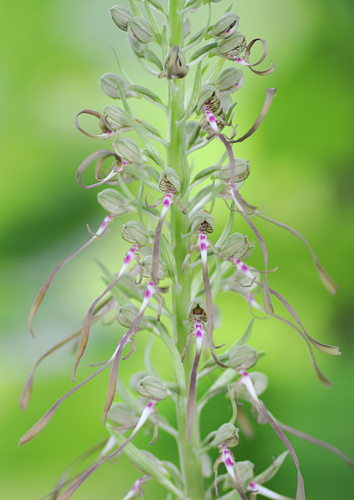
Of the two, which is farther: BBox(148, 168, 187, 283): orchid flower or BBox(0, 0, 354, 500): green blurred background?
BBox(0, 0, 354, 500): green blurred background

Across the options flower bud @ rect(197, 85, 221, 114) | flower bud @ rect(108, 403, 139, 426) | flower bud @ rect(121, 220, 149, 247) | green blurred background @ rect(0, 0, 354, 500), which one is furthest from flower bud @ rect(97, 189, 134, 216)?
green blurred background @ rect(0, 0, 354, 500)

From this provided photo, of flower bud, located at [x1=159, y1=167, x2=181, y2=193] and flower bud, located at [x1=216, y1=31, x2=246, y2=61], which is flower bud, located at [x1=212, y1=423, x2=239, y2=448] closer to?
flower bud, located at [x1=159, y1=167, x2=181, y2=193]

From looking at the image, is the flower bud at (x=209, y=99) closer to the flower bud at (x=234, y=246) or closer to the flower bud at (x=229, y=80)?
the flower bud at (x=229, y=80)

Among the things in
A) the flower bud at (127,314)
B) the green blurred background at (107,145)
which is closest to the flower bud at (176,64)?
the flower bud at (127,314)

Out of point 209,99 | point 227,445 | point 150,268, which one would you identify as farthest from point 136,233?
point 227,445

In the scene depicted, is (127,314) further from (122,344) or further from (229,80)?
(229,80)

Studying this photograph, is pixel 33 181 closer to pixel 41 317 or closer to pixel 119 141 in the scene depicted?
pixel 41 317
